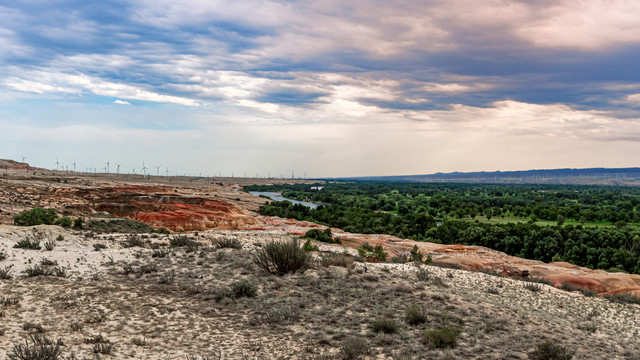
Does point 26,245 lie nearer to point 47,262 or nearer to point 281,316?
point 47,262

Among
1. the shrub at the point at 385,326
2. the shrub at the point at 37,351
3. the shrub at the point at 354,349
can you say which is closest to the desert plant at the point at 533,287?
the shrub at the point at 385,326

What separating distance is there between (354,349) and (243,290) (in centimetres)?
517

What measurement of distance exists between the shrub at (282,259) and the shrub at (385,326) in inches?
203

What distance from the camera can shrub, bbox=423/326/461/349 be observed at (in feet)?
31.0

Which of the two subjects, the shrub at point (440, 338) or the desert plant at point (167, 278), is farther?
the desert plant at point (167, 278)

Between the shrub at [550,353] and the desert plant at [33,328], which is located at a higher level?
the desert plant at [33,328]

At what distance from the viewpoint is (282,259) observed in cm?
1484

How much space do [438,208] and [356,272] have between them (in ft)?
300

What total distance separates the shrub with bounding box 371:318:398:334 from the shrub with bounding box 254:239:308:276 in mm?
5167

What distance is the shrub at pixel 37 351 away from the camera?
7.60 m

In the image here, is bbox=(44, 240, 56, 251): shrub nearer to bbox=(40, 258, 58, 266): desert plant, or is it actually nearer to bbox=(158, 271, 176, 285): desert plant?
bbox=(40, 258, 58, 266): desert plant

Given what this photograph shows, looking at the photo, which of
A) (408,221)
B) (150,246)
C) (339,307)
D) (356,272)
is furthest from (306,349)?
(408,221)

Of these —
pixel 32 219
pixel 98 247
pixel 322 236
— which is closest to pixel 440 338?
pixel 98 247

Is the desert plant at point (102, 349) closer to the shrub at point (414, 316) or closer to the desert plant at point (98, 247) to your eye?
the shrub at point (414, 316)
